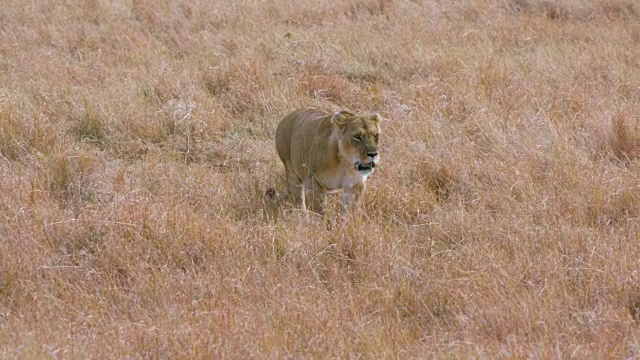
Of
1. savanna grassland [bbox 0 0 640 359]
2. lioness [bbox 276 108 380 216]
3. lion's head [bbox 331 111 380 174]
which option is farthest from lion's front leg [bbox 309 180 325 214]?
lion's head [bbox 331 111 380 174]

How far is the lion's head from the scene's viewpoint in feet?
20.7

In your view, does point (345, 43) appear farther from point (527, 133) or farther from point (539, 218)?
point (539, 218)

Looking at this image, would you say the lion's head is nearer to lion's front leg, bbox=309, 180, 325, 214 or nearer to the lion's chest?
the lion's chest

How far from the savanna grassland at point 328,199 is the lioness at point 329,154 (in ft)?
0.77

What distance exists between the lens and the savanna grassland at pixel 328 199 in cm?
484

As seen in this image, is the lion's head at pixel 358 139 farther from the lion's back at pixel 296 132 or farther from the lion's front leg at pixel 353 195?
the lion's back at pixel 296 132

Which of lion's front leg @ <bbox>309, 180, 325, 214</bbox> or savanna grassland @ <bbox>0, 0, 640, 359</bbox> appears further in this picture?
lion's front leg @ <bbox>309, 180, 325, 214</bbox>

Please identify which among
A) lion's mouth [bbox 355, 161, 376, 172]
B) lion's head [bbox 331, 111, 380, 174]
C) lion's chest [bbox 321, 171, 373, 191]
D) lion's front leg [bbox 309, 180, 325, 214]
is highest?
lion's head [bbox 331, 111, 380, 174]

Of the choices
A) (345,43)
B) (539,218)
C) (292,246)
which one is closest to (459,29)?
(345,43)

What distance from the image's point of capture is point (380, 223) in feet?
20.9

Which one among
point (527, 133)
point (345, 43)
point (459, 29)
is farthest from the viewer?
point (459, 29)

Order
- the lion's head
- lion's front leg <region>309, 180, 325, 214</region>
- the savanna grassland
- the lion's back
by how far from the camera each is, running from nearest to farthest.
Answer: the savanna grassland, the lion's head, lion's front leg <region>309, 180, 325, 214</region>, the lion's back

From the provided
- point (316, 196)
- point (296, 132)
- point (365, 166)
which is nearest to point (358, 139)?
point (365, 166)

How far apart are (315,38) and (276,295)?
6335mm
